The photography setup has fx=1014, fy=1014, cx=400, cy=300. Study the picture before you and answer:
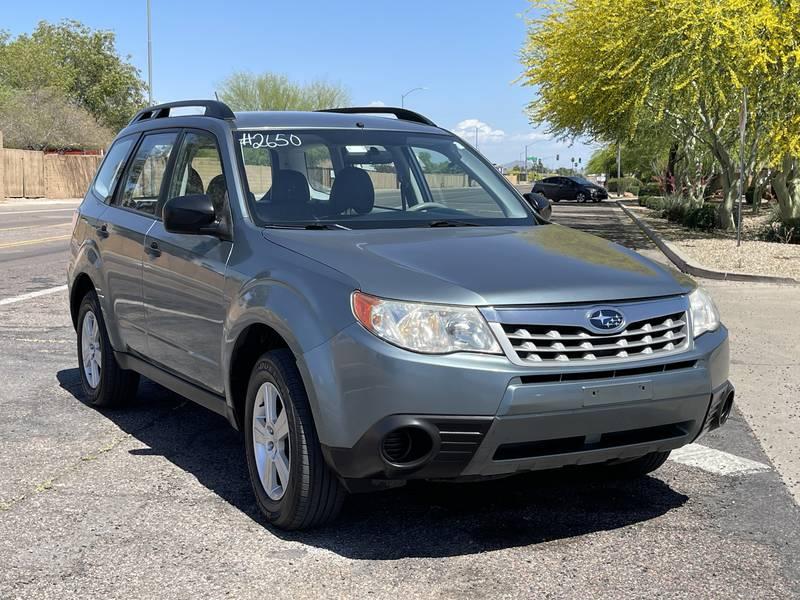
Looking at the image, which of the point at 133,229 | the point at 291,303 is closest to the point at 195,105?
the point at 133,229

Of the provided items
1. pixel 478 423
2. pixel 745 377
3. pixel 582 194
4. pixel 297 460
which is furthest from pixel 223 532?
pixel 582 194

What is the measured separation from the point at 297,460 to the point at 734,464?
102 inches

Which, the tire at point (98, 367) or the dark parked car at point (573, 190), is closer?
the tire at point (98, 367)

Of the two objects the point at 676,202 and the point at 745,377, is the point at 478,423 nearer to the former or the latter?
the point at 745,377

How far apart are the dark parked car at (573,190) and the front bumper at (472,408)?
177 ft

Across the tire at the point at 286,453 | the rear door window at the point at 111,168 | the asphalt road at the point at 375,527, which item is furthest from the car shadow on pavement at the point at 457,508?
the rear door window at the point at 111,168

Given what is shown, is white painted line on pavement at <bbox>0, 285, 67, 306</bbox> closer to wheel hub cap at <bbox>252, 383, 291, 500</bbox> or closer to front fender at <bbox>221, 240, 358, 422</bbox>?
front fender at <bbox>221, 240, 358, 422</bbox>

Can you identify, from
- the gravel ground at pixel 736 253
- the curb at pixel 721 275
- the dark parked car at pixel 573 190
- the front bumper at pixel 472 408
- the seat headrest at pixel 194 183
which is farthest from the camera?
the dark parked car at pixel 573 190

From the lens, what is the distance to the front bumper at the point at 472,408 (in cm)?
365

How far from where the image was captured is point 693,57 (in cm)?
1973

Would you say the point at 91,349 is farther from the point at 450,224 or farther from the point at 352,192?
the point at 450,224

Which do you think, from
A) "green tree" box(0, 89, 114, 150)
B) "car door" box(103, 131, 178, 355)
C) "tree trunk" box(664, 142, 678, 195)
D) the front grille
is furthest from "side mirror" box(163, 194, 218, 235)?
"green tree" box(0, 89, 114, 150)

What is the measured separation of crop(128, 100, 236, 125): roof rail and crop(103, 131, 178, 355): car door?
213 mm

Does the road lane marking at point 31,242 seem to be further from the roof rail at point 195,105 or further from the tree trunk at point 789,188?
the tree trunk at point 789,188
